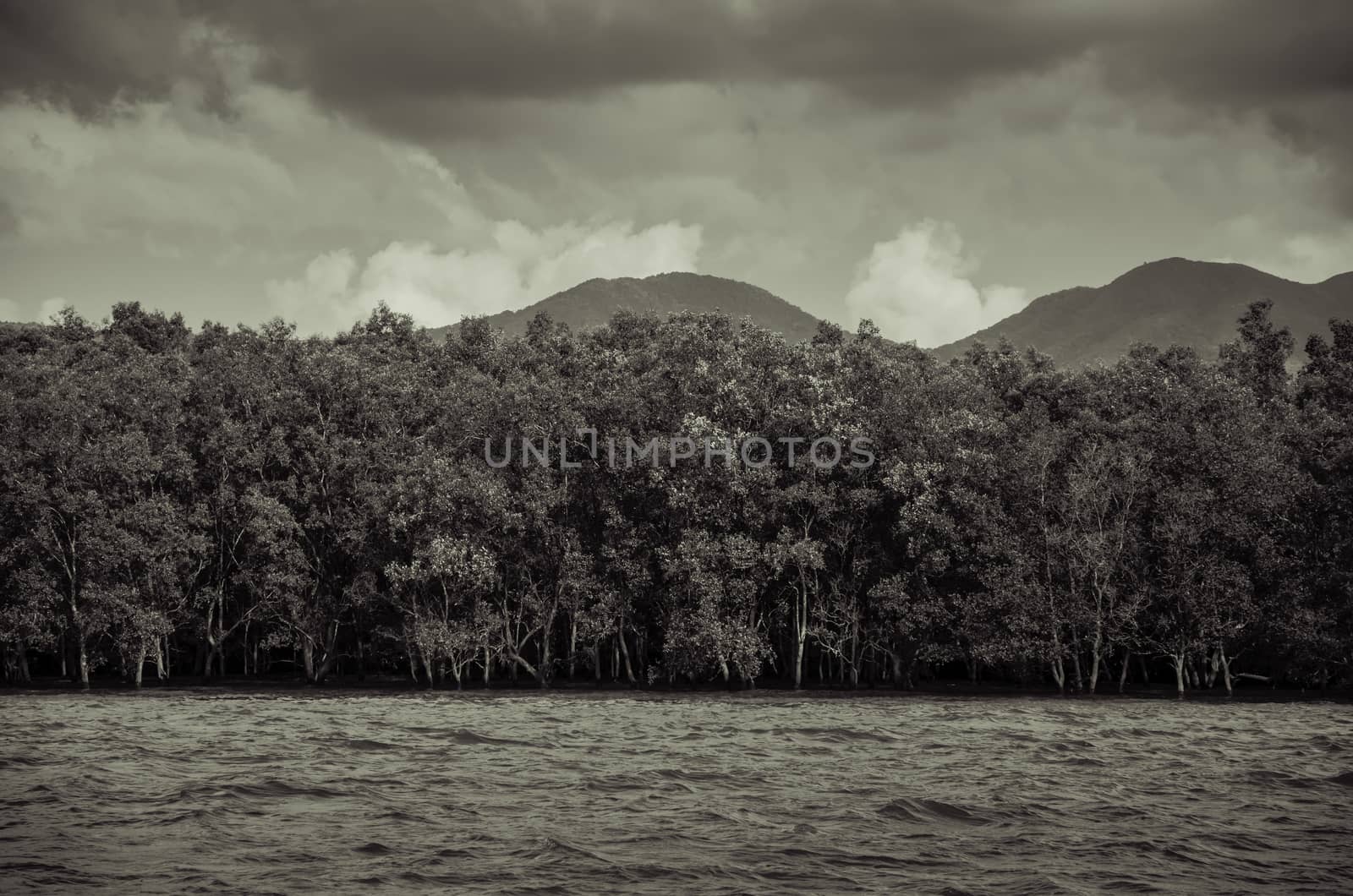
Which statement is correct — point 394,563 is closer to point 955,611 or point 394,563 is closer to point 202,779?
point 955,611

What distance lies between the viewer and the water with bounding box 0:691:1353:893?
1803 cm

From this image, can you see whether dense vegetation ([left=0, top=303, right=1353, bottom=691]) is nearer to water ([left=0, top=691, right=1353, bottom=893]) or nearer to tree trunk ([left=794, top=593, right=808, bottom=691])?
tree trunk ([left=794, top=593, right=808, bottom=691])

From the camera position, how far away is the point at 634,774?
1145 inches

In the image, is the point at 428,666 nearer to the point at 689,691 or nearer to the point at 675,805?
the point at 689,691

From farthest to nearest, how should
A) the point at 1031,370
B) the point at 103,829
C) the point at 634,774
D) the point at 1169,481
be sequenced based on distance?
1. the point at 1031,370
2. the point at 1169,481
3. the point at 634,774
4. the point at 103,829

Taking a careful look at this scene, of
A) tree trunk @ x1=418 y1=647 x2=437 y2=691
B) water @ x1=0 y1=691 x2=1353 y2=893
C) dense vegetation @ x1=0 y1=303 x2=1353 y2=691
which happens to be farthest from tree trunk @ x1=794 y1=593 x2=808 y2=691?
tree trunk @ x1=418 y1=647 x2=437 y2=691

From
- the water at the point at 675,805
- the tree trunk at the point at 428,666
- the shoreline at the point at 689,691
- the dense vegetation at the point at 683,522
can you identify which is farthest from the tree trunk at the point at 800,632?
the tree trunk at the point at 428,666

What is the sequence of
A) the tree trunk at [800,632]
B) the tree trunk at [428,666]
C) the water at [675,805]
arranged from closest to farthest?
the water at [675,805], the tree trunk at [428,666], the tree trunk at [800,632]

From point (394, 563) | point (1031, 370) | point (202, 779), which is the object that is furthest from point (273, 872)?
point (1031, 370)

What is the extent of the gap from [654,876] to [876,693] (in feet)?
142

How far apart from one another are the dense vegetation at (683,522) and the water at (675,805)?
47.2 feet

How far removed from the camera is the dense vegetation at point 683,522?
188ft

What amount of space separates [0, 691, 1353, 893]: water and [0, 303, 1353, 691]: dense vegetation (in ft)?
47.2

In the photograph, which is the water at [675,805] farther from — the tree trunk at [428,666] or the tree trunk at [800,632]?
the tree trunk at [800,632]
